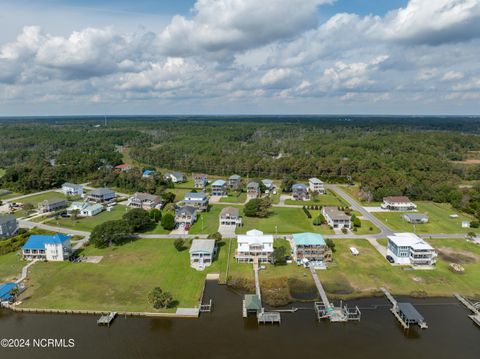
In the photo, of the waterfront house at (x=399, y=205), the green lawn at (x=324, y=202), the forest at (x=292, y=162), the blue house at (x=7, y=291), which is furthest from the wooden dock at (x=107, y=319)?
the waterfront house at (x=399, y=205)

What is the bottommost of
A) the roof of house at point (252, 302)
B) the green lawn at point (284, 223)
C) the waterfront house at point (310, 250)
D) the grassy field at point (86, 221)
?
the green lawn at point (284, 223)

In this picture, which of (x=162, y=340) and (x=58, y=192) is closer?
(x=162, y=340)

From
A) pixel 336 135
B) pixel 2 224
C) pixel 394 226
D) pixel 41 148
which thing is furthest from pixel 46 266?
pixel 336 135

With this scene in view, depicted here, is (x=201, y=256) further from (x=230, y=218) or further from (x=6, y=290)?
(x=6, y=290)

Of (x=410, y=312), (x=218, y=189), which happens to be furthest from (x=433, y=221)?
(x=218, y=189)

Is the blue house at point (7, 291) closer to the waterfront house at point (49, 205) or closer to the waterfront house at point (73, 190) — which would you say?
the waterfront house at point (49, 205)

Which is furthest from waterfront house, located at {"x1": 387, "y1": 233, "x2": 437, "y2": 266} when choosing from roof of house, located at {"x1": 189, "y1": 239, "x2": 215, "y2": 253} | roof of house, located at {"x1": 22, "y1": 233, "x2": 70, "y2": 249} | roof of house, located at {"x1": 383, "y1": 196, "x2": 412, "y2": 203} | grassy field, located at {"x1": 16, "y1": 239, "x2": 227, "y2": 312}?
roof of house, located at {"x1": 22, "y1": 233, "x2": 70, "y2": 249}

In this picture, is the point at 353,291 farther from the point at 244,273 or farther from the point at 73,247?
the point at 73,247
